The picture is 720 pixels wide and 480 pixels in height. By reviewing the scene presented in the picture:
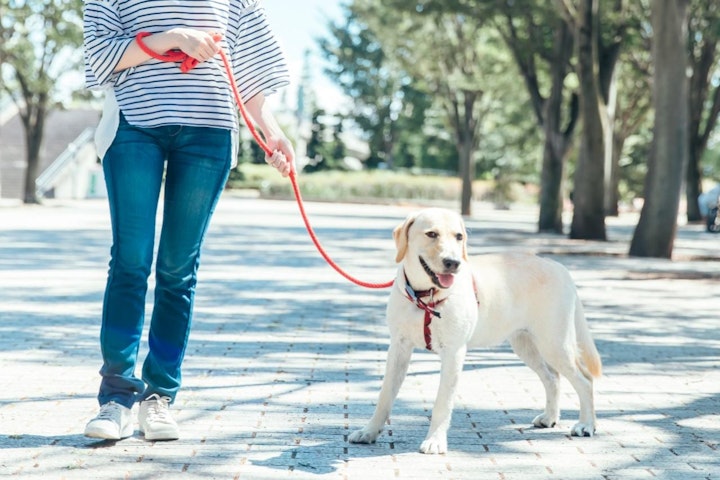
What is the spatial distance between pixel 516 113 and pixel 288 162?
44298 millimetres

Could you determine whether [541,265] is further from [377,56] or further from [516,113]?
[377,56]

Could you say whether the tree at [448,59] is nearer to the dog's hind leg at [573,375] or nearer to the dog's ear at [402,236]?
the dog's hind leg at [573,375]

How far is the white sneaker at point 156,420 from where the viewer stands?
4941mm

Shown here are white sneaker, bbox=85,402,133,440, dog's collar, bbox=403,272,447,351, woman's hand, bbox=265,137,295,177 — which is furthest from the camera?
woman's hand, bbox=265,137,295,177

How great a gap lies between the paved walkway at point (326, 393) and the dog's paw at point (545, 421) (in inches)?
2.8

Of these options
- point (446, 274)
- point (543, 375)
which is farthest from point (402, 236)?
point (543, 375)

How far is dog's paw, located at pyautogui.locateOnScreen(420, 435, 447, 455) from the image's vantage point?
4898mm

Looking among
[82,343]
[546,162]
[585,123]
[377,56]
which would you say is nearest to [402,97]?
[377,56]

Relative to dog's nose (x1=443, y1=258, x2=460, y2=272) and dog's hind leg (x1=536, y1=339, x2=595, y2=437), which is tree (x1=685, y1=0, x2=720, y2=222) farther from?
dog's nose (x1=443, y1=258, x2=460, y2=272)

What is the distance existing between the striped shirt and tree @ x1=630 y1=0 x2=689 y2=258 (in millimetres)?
14370

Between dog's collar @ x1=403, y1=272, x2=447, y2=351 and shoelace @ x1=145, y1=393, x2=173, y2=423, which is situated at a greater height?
dog's collar @ x1=403, y1=272, x2=447, y2=351

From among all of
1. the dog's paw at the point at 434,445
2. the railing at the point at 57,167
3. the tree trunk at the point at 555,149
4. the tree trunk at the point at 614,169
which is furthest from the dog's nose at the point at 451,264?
the railing at the point at 57,167

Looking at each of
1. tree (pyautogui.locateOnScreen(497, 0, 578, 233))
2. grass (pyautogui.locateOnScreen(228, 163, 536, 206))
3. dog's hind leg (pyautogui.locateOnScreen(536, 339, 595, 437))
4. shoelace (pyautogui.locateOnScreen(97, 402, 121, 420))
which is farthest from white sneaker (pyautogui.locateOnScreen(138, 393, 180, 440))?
grass (pyautogui.locateOnScreen(228, 163, 536, 206))

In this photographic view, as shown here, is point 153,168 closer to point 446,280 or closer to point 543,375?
point 446,280
